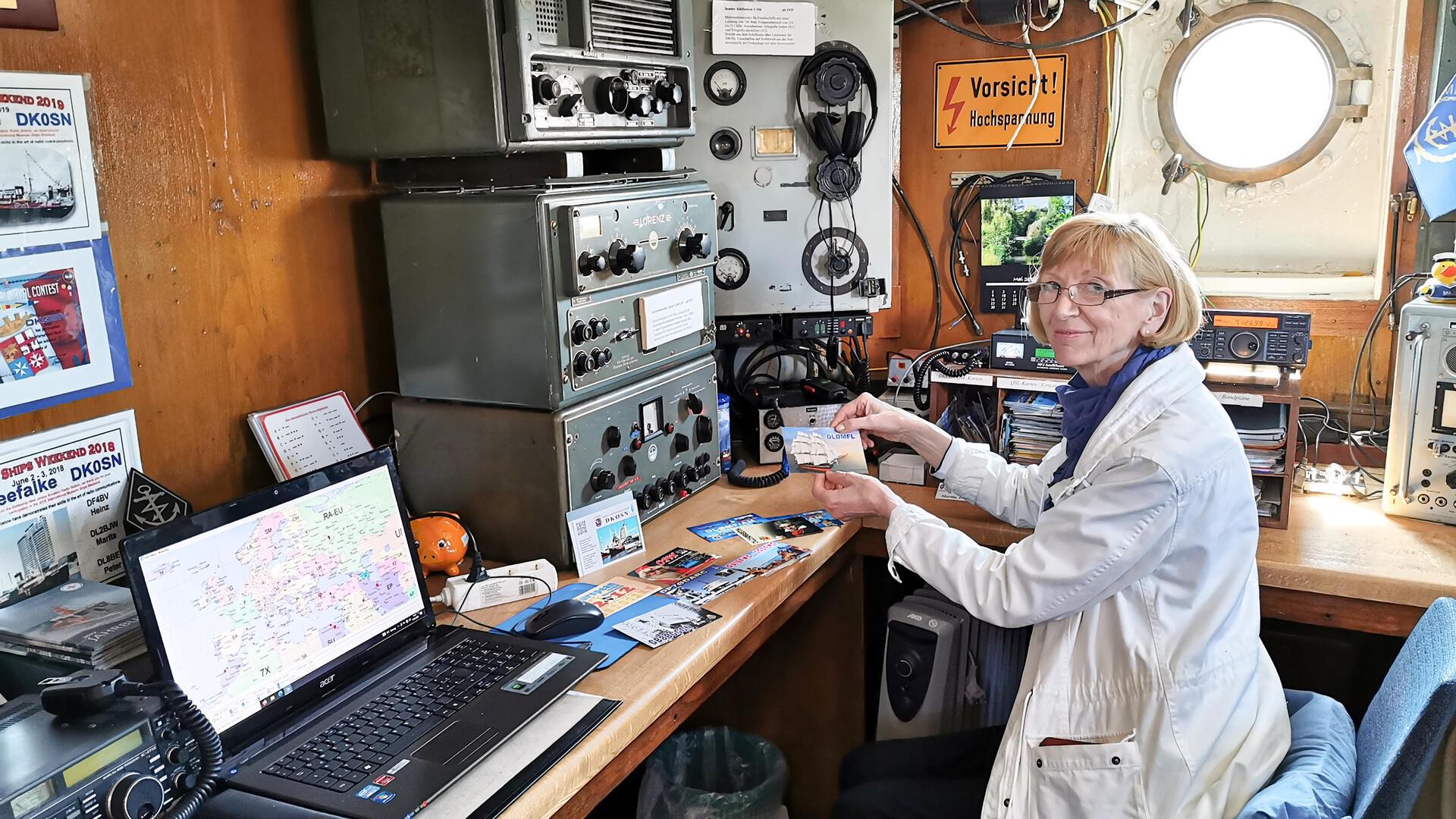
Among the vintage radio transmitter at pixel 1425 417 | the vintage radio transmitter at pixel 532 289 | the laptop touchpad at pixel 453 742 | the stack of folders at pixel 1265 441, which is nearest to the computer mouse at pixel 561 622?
the laptop touchpad at pixel 453 742

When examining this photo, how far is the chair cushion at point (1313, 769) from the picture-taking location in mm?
1309

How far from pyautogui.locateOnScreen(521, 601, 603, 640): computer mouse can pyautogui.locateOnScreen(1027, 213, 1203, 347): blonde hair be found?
96 cm

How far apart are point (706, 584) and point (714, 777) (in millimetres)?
966

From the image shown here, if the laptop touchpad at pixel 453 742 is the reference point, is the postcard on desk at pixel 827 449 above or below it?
above

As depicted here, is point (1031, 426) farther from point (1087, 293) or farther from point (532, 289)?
point (532, 289)

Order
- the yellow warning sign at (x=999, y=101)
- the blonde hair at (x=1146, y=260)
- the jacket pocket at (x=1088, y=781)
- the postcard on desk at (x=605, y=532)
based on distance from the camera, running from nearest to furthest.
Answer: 1. the jacket pocket at (x=1088, y=781)
2. the blonde hair at (x=1146, y=260)
3. the postcard on desk at (x=605, y=532)
4. the yellow warning sign at (x=999, y=101)

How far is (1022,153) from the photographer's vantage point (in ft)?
9.43

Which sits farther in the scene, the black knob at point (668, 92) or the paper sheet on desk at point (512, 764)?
the black knob at point (668, 92)

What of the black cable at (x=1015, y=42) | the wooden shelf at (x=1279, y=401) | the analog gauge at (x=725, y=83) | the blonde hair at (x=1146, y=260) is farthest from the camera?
the black cable at (x=1015, y=42)

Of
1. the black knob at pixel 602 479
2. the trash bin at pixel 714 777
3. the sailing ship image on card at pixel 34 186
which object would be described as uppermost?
the sailing ship image on card at pixel 34 186

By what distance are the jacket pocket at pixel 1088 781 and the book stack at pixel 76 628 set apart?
1.29 m

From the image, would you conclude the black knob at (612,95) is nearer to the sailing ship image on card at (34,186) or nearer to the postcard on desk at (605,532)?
the postcard on desk at (605,532)

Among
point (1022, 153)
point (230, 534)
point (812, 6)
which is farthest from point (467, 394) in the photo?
point (1022, 153)

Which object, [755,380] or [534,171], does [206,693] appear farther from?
[755,380]
